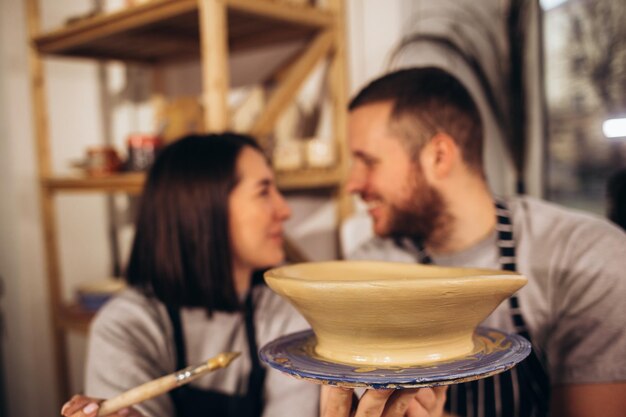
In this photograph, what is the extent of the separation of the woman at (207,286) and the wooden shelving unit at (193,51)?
8.6 inches

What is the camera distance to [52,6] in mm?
2521

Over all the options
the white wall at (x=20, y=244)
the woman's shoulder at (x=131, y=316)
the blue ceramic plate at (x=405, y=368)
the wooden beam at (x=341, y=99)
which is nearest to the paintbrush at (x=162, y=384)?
the blue ceramic plate at (x=405, y=368)

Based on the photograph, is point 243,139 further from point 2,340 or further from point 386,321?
point 2,340

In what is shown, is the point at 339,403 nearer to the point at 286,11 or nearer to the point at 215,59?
the point at 215,59

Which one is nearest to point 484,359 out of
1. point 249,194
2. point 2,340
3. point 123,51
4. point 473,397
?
point 473,397

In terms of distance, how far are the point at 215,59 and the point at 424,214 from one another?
641mm

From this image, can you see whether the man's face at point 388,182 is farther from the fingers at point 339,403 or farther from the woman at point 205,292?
the fingers at point 339,403

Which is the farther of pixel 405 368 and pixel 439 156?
pixel 439 156

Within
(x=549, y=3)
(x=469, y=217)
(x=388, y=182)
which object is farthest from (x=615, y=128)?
(x=388, y=182)

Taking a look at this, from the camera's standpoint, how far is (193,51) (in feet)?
7.46

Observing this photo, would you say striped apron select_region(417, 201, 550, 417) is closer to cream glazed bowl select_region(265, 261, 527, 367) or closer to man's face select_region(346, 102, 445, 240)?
man's face select_region(346, 102, 445, 240)

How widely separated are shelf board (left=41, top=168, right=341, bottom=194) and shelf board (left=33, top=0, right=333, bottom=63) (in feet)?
1.48

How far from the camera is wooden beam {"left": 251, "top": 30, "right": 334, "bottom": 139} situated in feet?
5.73

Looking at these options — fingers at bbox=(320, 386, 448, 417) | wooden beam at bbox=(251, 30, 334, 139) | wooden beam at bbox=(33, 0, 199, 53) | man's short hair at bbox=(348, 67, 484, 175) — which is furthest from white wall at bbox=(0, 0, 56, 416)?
fingers at bbox=(320, 386, 448, 417)
